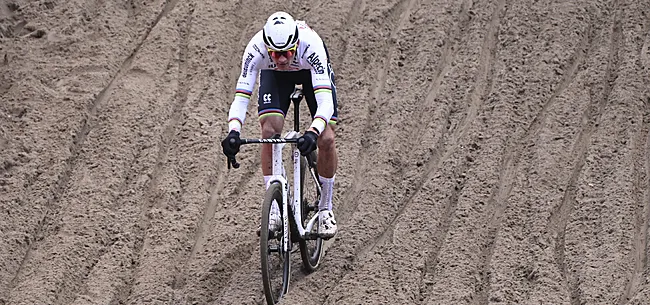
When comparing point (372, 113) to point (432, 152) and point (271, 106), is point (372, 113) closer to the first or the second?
point (432, 152)

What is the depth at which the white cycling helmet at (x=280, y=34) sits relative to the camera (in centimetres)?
769

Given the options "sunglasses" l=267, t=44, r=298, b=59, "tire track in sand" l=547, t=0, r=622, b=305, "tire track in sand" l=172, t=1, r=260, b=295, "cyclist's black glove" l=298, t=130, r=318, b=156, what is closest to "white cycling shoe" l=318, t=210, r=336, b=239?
"tire track in sand" l=172, t=1, r=260, b=295

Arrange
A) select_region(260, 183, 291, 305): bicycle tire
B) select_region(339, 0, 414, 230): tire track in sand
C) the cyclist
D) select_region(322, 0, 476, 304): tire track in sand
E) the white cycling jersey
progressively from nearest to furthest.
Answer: select_region(260, 183, 291, 305): bicycle tire
the cyclist
the white cycling jersey
select_region(322, 0, 476, 304): tire track in sand
select_region(339, 0, 414, 230): tire track in sand

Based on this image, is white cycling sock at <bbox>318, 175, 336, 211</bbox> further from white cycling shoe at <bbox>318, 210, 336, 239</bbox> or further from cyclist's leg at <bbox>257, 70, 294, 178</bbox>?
cyclist's leg at <bbox>257, 70, 294, 178</bbox>

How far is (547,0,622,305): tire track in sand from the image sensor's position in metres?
8.16

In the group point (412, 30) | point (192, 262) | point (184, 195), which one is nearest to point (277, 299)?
point (192, 262)

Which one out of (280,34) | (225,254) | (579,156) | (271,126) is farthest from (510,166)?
(280,34)

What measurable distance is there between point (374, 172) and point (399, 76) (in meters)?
1.73

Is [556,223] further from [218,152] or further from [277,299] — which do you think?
[218,152]

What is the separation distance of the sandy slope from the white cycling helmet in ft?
6.37

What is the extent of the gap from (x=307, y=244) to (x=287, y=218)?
1.07 metres

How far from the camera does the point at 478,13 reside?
38.6 feet

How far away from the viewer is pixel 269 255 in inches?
306

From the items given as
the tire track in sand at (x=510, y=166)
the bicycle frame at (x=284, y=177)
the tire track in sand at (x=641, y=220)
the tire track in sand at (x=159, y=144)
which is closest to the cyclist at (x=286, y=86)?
the bicycle frame at (x=284, y=177)
